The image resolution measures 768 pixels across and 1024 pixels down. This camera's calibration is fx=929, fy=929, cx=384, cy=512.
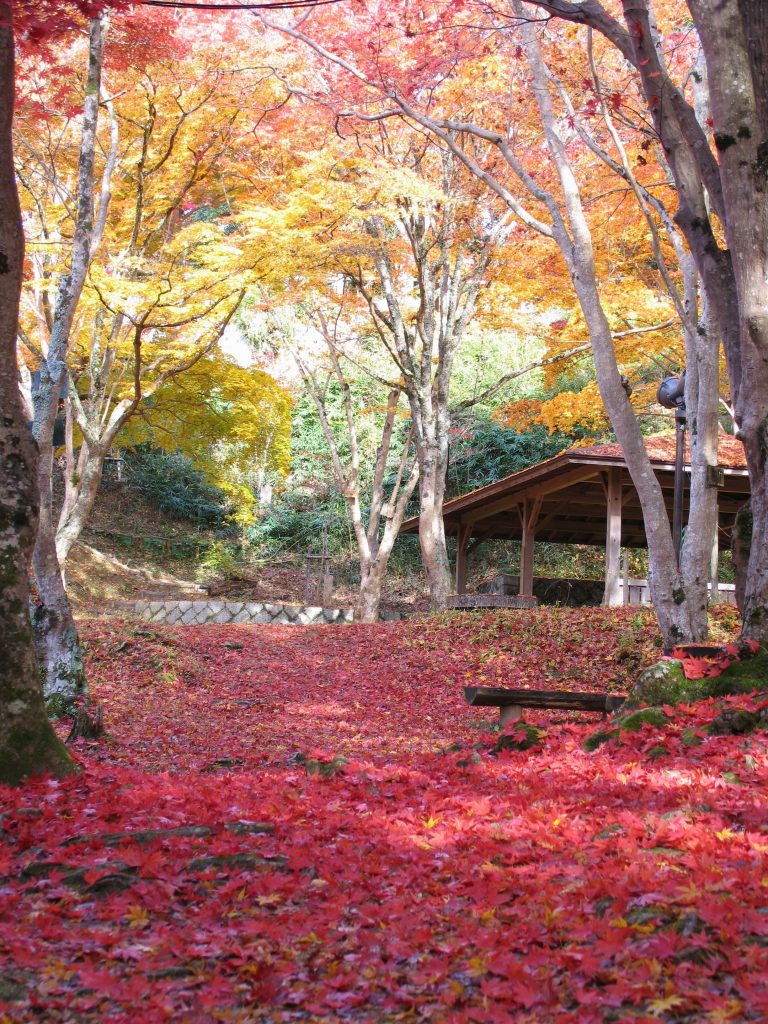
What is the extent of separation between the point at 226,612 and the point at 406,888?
1786 cm

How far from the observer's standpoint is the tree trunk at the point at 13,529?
183 inches

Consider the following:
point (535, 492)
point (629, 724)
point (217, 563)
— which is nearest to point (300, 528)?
point (217, 563)

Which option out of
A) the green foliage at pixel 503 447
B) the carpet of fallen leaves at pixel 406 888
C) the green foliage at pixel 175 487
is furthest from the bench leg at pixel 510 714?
the green foliage at pixel 175 487

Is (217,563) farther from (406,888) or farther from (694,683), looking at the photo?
(406,888)

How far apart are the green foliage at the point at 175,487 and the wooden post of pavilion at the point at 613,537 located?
15.2 metres

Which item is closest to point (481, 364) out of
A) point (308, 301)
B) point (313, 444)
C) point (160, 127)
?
point (313, 444)

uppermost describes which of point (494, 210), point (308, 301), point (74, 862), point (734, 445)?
point (494, 210)

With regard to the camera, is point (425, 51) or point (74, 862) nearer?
point (74, 862)

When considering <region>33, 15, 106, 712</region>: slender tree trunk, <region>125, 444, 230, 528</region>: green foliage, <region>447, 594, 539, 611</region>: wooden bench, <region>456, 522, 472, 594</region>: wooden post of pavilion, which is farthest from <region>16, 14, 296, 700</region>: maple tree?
<region>125, 444, 230, 528</region>: green foliage

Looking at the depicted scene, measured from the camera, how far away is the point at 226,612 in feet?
68.3

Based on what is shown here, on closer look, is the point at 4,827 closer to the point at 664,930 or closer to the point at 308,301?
the point at 664,930

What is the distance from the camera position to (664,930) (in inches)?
106

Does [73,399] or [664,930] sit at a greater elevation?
[73,399]

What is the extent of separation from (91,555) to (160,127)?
1293 centimetres
